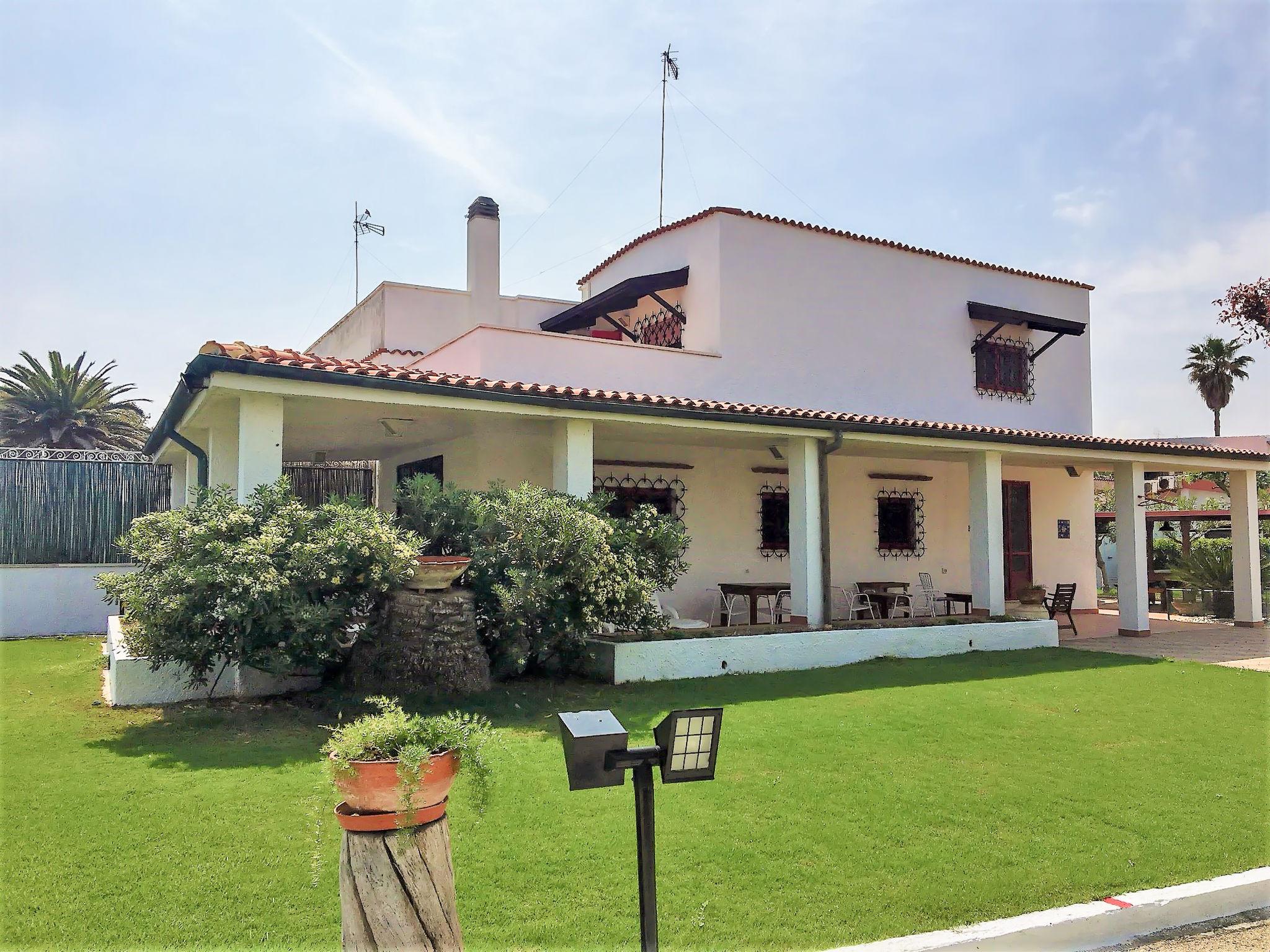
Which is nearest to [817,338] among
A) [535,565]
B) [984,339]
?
[984,339]

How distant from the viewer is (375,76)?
26.7 ft

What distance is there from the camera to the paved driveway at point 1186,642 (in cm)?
1203

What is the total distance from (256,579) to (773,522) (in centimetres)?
873

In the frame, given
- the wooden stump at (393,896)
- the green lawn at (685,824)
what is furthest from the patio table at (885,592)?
the wooden stump at (393,896)

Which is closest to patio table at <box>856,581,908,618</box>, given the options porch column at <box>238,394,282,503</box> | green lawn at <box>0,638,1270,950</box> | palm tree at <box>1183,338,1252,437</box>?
green lawn at <box>0,638,1270,950</box>

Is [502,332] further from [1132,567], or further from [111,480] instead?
Result: [1132,567]

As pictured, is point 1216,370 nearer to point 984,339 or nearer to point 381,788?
point 984,339

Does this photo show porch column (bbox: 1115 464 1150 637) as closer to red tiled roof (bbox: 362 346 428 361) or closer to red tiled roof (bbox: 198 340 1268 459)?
red tiled roof (bbox: 198 340 1268 459)

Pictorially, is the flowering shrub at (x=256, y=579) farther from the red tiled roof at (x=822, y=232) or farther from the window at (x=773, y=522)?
the red tiled roof at (x=822, y=232)

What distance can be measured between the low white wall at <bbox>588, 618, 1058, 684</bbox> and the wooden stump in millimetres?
6112

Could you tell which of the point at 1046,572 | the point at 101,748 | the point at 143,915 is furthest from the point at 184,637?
the point at 1046,572

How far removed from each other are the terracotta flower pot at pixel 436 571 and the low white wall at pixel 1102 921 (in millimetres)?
4951

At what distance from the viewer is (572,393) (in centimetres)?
941

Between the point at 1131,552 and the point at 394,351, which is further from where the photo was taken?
the point at 394,351
